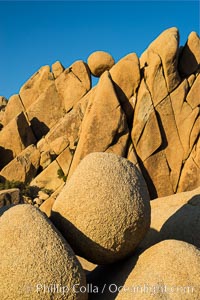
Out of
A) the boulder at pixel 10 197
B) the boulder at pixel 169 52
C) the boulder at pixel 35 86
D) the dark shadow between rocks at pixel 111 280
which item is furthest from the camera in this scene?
the boulder at pixel 35 86

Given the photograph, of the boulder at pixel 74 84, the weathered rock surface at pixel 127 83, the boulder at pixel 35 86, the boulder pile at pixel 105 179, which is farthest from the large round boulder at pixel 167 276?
the boulder at pixel 35 86

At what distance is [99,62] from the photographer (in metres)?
26.4

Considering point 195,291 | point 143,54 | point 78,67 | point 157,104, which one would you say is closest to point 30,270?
point 195,291

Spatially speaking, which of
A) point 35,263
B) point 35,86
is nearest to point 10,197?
point 35,263

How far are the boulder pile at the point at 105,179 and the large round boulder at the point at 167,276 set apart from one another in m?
0.01

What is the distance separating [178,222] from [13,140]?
20930 millimetres

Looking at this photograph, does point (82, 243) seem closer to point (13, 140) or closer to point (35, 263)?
point (35, 263)

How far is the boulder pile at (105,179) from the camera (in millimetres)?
4180

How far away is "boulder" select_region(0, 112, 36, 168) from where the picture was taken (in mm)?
25703

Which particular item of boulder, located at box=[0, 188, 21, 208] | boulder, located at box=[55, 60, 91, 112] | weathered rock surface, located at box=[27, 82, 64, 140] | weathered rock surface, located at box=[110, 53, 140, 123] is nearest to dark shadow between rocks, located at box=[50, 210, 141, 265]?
boulder, located at box=[0, 188, 21, 208]

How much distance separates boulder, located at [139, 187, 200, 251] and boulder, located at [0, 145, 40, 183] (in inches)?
691

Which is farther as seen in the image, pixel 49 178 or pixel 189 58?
pixel 49 178

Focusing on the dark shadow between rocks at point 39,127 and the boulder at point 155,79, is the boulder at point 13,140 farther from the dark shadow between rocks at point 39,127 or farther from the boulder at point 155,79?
the boulder at point 155,79

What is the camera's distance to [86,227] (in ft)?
15.1
